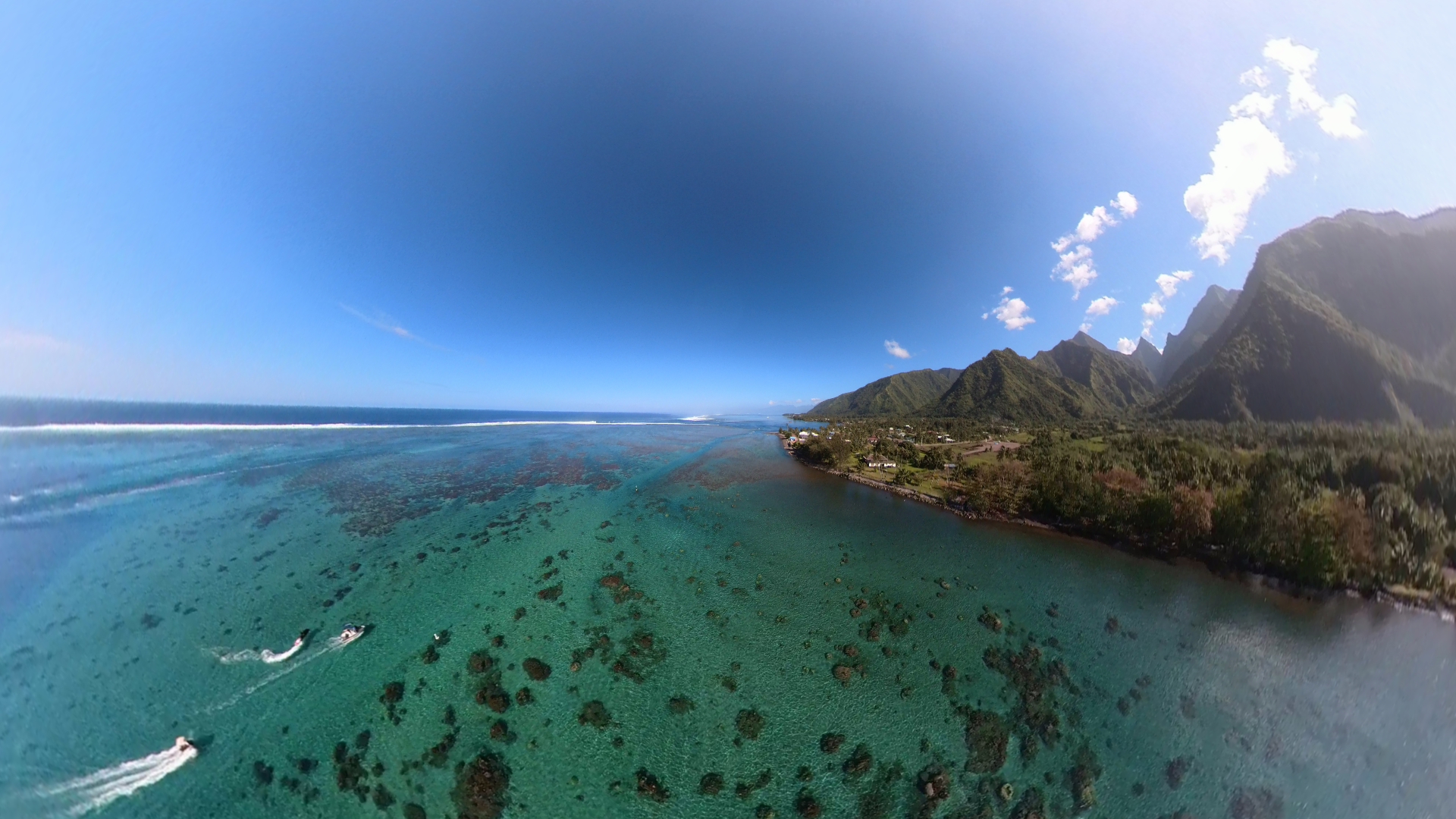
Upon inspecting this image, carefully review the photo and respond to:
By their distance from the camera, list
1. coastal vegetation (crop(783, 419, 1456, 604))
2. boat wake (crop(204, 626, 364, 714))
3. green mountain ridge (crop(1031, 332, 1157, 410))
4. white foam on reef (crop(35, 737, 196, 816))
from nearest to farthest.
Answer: white foam on reef (crop(35, 737, 196, 816)) → boat wake (crop(204, 626, 364, 714)) → coastal vegetation (crop(783, 419, 1456, 604)) → green mountain ridge (crop(1031, 332, 1157, 410))

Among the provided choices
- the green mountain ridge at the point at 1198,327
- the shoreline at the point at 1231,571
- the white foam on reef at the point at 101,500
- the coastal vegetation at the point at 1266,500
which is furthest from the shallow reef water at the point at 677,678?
the green mountain ridge at the point at 1198,327

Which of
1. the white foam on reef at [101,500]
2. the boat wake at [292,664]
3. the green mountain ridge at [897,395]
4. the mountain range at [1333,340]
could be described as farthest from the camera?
the green mountain ridge at [897,395]

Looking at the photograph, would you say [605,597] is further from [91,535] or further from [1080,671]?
[91,535]

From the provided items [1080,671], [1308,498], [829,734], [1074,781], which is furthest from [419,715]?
[1308,498]

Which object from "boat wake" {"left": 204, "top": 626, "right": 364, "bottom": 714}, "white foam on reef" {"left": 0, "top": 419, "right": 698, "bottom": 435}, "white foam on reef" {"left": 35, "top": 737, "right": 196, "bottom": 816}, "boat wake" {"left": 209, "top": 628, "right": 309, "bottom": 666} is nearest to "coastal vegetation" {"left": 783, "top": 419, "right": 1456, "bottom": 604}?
"boat wake" {"left": 204, "top": 626, "right": 364, "bottom": 714}

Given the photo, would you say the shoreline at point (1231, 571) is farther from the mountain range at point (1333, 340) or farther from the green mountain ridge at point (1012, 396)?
the green mountain ridge at point (1012, 396)

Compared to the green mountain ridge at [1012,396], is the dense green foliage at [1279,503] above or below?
below

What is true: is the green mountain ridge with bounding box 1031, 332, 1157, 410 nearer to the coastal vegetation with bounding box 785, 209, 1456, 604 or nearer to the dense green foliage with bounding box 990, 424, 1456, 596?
the coastal vegetation with bounding box 785, 209, 1456, 604
